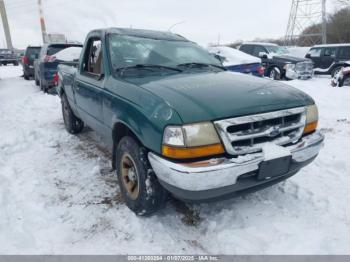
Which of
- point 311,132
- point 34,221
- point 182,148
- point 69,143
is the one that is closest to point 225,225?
point 182,148

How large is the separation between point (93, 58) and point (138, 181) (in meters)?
2.19

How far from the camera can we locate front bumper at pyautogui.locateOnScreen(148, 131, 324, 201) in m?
2.13

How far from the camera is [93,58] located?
3.99 m

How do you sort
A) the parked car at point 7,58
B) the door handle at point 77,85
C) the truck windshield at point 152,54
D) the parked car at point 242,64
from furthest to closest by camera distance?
the parked car at point 7,58 < the parked car at point 242,64 < the door handle at point 77,85 < the truck windshield at point 152,54

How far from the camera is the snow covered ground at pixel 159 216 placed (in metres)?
2.42

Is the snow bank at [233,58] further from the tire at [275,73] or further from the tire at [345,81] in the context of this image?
the tire at [345,81]

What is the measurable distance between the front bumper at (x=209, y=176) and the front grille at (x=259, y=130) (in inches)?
4.3

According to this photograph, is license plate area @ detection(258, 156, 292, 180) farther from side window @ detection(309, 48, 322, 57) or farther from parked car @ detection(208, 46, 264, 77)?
side window @ detection(309, 48, 322, 57)

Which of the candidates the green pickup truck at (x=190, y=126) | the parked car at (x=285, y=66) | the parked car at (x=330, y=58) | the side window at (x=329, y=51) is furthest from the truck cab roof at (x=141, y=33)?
the side window at (x=329, y=51)

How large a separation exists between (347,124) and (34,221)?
18.7 feet

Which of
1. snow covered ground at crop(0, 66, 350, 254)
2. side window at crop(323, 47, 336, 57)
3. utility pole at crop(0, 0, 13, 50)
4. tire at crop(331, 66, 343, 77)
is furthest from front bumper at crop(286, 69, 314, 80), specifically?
utility pole at crop(0, 0, 13, 50)

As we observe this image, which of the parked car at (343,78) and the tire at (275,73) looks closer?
the parked car at (343,78)

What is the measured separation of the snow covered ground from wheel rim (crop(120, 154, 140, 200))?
250mm

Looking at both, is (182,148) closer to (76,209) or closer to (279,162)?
(279,162)
